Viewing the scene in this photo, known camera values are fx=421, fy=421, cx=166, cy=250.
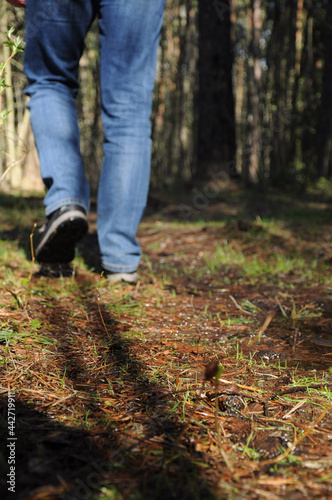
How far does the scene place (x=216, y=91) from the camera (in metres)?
6.14

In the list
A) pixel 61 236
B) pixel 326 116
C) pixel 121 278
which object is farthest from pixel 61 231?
pixel 326 116

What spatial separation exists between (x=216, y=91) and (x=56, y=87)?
4742 mm

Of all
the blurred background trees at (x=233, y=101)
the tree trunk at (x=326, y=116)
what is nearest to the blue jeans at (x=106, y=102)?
the blurred background trees at (x=233, y=101)

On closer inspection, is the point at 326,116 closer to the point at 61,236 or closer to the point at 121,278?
the point at 121,278

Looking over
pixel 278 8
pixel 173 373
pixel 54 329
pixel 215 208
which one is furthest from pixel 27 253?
pixel 278 8

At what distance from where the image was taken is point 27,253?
7.48ft

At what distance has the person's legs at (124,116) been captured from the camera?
1834 millimetres

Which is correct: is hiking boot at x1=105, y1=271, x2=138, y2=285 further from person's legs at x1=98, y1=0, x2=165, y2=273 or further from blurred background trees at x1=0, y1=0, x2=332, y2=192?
blurred background trees at x1=0, y1=0, x2=332, y2=192

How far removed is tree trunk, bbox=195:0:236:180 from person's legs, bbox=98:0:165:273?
14.2 ft

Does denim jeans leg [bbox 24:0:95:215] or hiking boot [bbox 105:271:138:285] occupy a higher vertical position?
denim jeans leg [bbox 24:0:95:215]

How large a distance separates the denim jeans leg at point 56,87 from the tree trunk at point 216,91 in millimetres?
4441

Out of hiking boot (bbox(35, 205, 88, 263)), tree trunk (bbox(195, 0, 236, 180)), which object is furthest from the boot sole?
tree trunk (bbox(195, 0, 236, 180))

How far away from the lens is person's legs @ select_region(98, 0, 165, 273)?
6.02 feet

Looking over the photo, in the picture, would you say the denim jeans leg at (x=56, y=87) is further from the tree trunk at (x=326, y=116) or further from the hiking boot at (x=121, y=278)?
the tree trunk at (x=326, y=116)
